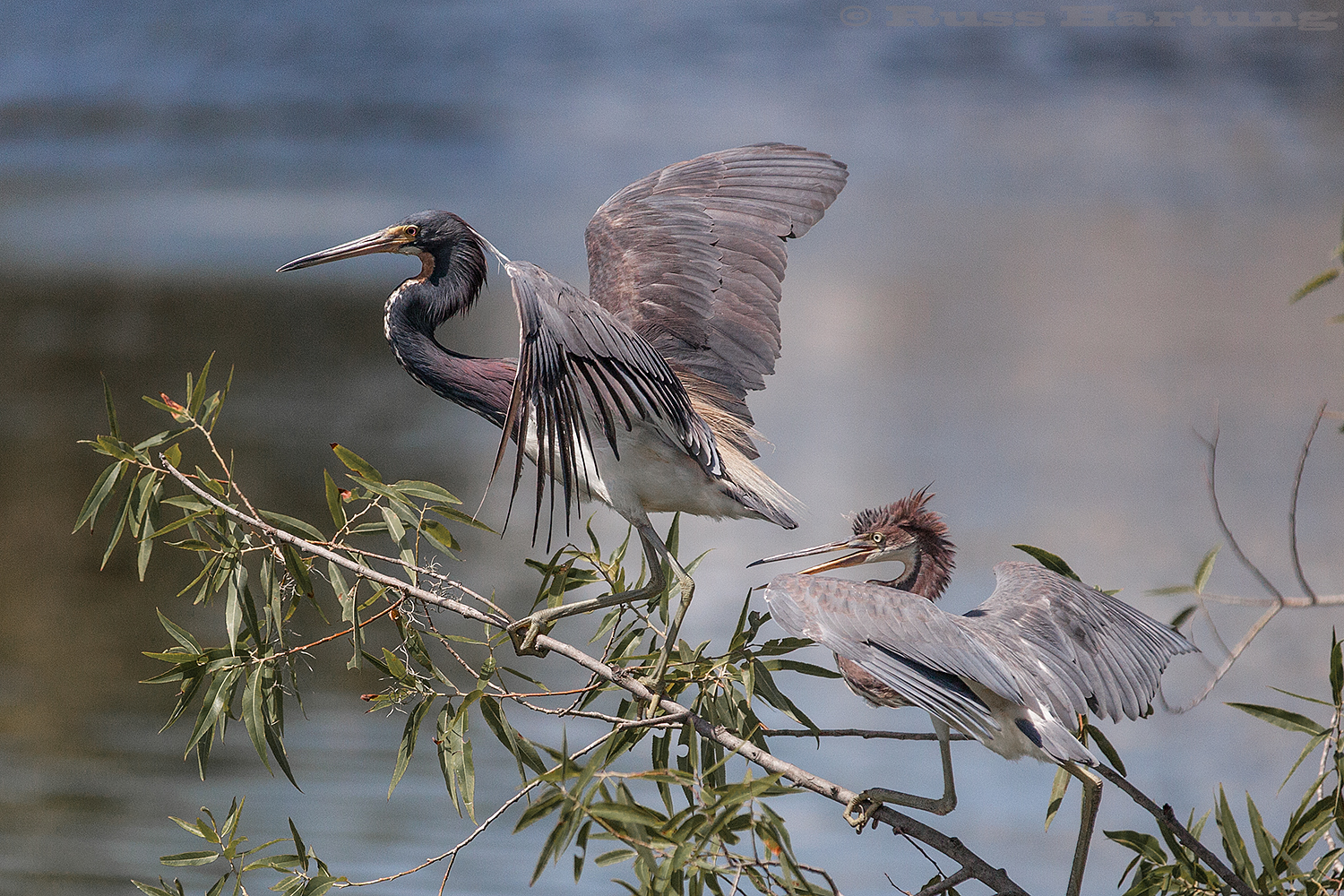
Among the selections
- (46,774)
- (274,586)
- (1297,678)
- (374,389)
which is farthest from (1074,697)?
(374,389)

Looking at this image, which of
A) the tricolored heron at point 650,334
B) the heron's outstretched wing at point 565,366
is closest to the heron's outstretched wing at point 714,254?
the tricolored heron at point 650,334

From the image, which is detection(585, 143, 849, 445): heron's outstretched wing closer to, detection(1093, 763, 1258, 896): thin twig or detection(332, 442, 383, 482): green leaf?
detection(332, 442, 383, 482): green leaf

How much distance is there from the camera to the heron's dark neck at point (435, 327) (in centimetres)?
216

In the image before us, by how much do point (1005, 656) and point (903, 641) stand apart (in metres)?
0.13

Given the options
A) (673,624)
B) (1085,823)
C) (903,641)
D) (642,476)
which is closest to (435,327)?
(642,476)

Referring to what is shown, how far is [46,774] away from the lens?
12.6 ft

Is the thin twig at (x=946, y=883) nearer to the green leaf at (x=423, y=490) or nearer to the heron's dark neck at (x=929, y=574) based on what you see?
the heron's dark neck at (x=929, y=574)

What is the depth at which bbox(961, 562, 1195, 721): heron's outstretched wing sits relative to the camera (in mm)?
1570

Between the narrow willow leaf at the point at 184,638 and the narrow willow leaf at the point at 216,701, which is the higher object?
the narrow willow leaf at the point at 184,638

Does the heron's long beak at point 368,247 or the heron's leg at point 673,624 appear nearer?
the heron's leg at point 673,624

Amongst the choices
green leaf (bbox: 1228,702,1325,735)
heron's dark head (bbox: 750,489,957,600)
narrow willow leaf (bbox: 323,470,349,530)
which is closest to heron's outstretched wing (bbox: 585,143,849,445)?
heron's dark head (bbox: 750,489,957,600)

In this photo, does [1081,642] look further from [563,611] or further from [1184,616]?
[563,611]

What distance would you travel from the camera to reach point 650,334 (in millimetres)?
2328

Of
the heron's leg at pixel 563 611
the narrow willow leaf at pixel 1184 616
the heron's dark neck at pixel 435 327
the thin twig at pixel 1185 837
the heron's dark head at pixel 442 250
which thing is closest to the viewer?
the thin twig at pixel 1185 837
